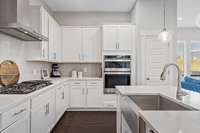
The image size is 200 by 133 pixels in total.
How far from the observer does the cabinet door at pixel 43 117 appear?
286 cm

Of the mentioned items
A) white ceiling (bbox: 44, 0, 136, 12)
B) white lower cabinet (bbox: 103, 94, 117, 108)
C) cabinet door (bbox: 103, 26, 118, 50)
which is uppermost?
white ceiling (bbox: 44, 0, 136, 12)

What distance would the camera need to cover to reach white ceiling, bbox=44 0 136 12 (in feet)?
18.9

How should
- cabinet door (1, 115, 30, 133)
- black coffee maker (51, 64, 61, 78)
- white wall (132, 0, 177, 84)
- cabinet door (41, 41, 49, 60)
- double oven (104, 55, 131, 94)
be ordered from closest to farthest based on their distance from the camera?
cabinet door (1, 115, 30, 133)
cabinet door (41, 41, 49, 60)
white wall (132, 0, 177, 84)
double oven (104, 55, 131, 94)
black coffee maker (51, 64, 61, 78)

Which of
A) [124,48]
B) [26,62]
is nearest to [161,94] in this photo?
[26,62]

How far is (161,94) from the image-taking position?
277 cm

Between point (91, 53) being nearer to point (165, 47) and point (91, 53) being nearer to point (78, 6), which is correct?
point (78, 6)

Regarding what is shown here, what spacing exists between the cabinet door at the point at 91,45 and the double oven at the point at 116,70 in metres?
0.43

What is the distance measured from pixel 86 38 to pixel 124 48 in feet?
3.90

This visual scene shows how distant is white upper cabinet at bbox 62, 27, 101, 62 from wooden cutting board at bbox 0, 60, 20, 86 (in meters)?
2.83

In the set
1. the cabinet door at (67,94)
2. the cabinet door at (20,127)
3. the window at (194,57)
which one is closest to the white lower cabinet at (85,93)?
the cabinet door at (67,94)

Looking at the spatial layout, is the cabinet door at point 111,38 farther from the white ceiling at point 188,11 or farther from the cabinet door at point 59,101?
the white ceiling at point 188,11

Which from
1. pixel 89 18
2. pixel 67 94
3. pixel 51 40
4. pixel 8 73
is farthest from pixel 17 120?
pixel 89 18

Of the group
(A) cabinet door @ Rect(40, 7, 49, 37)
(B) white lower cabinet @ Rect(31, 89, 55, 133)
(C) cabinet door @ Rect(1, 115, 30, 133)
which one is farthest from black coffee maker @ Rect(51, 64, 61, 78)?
(C) cabinet door @ Rect(1, 115, 30, 133)

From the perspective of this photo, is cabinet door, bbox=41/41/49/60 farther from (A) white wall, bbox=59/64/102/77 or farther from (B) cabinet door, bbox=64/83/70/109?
(A) white wall, bbox=59/64/102/77
